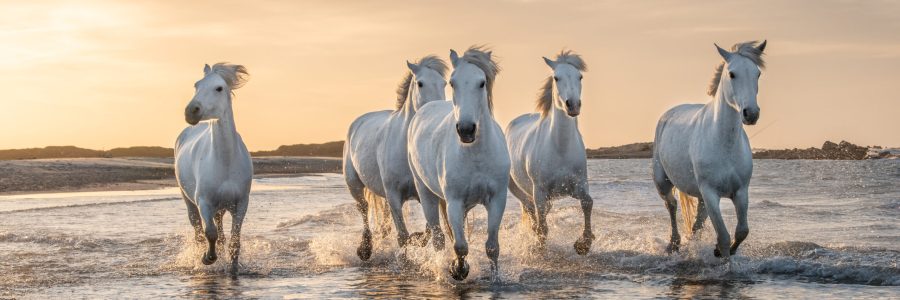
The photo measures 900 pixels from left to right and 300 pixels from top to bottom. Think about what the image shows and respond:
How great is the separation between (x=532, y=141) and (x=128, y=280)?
4.19 meters

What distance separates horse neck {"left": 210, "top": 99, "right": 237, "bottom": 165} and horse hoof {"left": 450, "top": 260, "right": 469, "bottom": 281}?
8.87 feet

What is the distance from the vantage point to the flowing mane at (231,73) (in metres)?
9.52

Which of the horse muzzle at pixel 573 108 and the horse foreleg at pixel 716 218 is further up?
the horse muzzle at pixel 573 108

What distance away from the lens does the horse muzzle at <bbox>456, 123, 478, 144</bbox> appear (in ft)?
23.5

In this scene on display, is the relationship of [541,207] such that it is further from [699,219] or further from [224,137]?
[224,137]

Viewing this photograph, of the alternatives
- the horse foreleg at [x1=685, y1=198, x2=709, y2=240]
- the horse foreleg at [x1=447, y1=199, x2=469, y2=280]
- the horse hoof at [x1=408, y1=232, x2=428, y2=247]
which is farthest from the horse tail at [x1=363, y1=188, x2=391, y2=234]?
the horse foreleg at [x1=447, y1=199, x2=469, y2=280]

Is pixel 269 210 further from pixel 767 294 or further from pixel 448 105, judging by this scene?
pixel 767 294

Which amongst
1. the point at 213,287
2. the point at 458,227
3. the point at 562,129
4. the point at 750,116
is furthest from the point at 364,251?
the point at 750,116

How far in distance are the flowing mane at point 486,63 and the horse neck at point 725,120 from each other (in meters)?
2.19

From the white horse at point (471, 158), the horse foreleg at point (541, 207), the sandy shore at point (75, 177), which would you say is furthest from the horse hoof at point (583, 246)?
the sandy shore at point (75, 177)

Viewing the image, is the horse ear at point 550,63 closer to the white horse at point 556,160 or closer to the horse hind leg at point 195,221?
the white horse at point 556,160

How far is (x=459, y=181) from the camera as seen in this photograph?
7719 mm

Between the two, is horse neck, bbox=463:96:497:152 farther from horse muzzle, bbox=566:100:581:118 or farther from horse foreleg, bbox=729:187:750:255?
horse foreleg, bbox=729:187:750:255

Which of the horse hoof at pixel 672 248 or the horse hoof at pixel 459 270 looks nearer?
the horse hoof at pixel 459 270
